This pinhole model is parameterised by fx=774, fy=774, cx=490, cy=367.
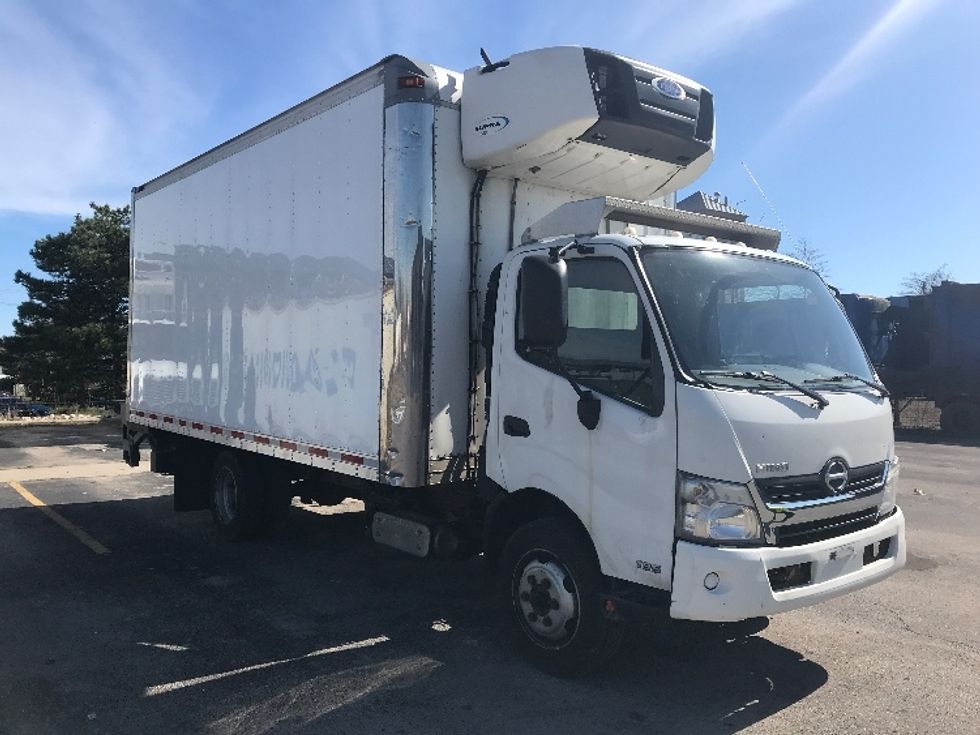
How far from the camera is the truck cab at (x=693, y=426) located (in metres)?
3.54

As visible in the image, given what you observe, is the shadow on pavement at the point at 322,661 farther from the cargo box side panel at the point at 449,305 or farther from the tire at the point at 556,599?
the cargo box side panel at the point at 449,305

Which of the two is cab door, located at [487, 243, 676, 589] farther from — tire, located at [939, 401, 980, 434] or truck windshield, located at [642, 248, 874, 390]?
tire, located at [939, 401, 980, 434]

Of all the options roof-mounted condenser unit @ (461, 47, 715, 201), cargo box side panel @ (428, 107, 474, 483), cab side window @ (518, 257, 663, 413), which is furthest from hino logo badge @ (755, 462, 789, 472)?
roof-mounted condenser unit @ (461, 47, 715, 201)

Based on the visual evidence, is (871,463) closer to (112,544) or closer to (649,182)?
(649,182)

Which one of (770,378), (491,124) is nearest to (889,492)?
(770,378)

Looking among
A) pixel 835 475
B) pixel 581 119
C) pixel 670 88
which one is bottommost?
pixel 835 475

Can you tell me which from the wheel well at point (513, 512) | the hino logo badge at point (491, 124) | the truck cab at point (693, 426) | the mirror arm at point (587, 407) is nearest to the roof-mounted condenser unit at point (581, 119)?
the hino logo badge at point (491, 124)

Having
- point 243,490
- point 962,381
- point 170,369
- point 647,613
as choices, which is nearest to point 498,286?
point 647,613

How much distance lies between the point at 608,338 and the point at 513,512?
1.28 metres

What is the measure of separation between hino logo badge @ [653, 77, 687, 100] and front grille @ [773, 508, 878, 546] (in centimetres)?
280

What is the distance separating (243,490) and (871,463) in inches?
218

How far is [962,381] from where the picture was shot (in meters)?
18.9

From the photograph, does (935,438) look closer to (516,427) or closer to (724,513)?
(516,427)

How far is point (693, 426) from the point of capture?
3.57 meters
